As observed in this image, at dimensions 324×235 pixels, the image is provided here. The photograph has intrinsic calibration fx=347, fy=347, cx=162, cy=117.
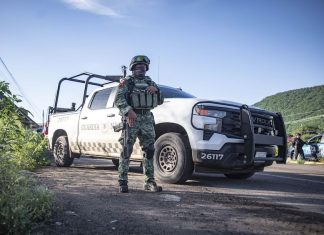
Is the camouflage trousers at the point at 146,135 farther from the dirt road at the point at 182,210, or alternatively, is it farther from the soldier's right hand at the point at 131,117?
the dirt road at the point at 182,210

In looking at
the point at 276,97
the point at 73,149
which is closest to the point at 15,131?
the point at 73,149

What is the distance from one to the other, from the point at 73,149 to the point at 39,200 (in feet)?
17.4

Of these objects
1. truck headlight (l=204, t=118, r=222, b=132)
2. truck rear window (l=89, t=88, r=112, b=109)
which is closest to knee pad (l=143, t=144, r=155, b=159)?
truck headlight (l=204, t=118, r=222, b=132)

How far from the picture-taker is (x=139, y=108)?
4.88 meters

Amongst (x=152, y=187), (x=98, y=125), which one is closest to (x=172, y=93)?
A: (x=98, y=125)

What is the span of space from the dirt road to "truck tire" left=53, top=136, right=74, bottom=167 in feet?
9.58

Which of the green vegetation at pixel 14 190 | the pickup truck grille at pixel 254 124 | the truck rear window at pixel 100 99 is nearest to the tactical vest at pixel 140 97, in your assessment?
the pickup truck grille at pixel 254 124

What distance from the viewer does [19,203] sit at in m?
2.69

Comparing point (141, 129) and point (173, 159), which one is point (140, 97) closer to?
point (141, 129)

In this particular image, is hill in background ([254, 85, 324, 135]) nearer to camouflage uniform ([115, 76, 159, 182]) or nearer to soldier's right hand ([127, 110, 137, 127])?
camouflage uniform ([115, 76, 159, 182])

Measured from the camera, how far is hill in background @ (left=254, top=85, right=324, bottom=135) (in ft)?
142

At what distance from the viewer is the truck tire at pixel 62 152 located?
8273mm

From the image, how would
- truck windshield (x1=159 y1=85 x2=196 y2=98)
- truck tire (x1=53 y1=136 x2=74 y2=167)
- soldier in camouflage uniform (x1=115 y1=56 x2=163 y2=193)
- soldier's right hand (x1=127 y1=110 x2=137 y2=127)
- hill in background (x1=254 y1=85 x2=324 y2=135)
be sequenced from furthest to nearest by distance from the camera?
hill in background (x1=254 y1=85 x2=324 y2=135)
truck tire (x1=53 y1=136 x2=74 y2=167)
truck windshield (x1=159 y1=85 x2=196 y2=98)
soldier in camouflage uniform (x1=115 y1=56 x2=163 y2=193)
soldier's right hand (x1=127 y1=110 x2=137 y2=127)

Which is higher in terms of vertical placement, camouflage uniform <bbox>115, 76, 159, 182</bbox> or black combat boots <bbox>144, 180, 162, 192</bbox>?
camouflage uniform <bbox>115, 76, 159, 182</bbox>
